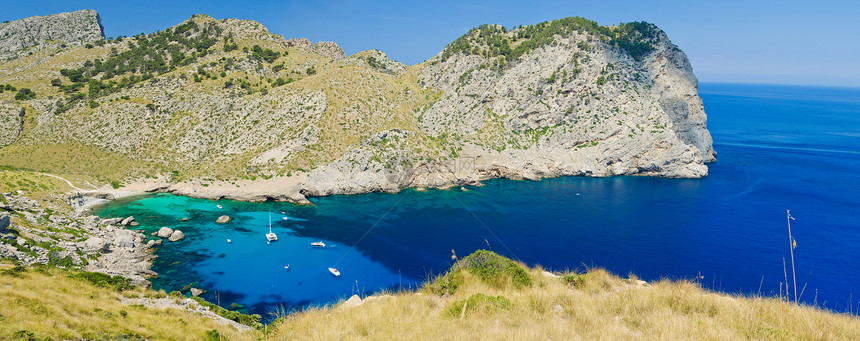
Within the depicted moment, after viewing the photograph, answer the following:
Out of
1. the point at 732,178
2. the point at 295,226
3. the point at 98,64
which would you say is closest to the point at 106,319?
the point at 295,226

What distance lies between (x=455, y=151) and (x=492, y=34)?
47.4m

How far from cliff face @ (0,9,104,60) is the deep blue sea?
94.9 metres

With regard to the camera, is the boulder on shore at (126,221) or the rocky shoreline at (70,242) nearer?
the rocky shoreline at (70,242)

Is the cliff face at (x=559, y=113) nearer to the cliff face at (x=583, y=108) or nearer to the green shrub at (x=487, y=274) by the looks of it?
the cliff face at (x=583, y=108)

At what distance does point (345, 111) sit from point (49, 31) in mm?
108170

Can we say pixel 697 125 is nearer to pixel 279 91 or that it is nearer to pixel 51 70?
pixel 279 91

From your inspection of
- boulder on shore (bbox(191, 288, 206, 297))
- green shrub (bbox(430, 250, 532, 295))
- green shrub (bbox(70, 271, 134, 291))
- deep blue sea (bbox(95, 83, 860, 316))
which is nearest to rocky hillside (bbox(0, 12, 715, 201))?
deep blue sea (bbox(95, 83, 860, 316))

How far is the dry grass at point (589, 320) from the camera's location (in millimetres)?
8898

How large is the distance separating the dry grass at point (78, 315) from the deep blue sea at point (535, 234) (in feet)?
25.9

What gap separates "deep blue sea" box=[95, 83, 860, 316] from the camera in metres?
37.9

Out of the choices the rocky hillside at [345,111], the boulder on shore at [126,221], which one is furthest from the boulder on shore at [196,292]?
the rocky hillside at [345,111]

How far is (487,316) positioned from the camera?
11.3 metres

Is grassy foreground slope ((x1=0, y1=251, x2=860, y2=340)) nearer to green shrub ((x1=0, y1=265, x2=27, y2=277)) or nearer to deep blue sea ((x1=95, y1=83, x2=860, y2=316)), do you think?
green shrub ((x1=0, y1=265, x2=27, y2=277))

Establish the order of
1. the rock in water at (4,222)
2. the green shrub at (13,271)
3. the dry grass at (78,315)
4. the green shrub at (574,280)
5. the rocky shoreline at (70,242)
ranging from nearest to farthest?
the dry grass at (78,315) → the green shrub at (574,280) → the green shrub at (13,271) → the rocky shoreline at (70,242) → the rock in water at (4,222)
